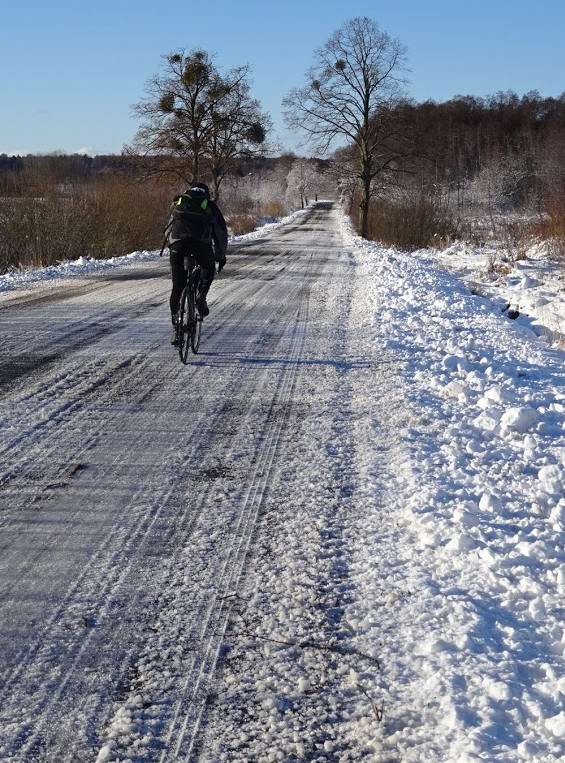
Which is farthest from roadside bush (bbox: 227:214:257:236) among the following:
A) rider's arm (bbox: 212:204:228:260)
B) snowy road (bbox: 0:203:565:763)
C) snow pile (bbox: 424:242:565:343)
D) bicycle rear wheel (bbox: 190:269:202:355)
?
snowy road (bbox: 0:203:565:763)

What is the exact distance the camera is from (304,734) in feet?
7.82

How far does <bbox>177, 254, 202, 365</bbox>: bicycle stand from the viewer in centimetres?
762

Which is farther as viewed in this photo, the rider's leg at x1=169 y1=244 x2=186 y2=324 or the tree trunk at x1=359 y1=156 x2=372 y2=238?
the tree trunk at x1=359 y1=156 x2=372 y2=238

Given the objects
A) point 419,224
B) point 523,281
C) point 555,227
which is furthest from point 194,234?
point 419,224

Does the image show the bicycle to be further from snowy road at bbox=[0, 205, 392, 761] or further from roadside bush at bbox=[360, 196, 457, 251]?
roadside bush at bbox=[360, 196, 457, 251]

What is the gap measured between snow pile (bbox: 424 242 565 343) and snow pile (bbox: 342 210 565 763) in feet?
16.5

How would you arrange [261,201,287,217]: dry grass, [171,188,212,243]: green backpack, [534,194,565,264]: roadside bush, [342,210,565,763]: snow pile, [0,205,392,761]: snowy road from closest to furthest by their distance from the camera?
[342,210,565,763]: snow pile < [0,205,392,761]: snowy road < [171,188,212,243]: green backpack < [534,194,565,264]: roadside bush < [261,201,287,217]: dry grass

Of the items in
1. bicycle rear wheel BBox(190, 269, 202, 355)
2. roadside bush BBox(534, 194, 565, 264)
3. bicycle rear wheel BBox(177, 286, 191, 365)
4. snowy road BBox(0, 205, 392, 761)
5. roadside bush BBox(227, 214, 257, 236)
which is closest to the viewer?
snowy road BBox(0, 205, 392, 761)

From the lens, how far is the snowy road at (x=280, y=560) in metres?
2.43

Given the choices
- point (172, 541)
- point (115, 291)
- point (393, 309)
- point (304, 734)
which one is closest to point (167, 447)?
point (172, 541)

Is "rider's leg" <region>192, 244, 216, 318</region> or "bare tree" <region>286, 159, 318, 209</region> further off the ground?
"bare tree" <region>286, 159, 318, 209</region>

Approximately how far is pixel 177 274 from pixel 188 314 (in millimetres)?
463

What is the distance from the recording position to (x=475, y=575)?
131 inches

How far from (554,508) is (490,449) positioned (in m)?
1.06
